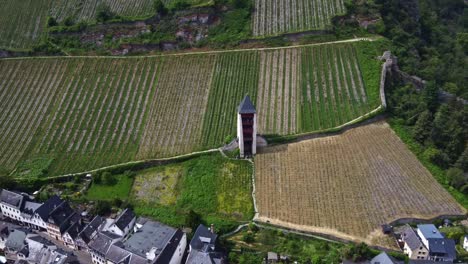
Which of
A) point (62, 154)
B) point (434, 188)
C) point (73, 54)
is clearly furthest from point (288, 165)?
point (73, 54)

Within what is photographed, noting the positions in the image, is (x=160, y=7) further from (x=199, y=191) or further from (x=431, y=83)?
(x=431, y=83)

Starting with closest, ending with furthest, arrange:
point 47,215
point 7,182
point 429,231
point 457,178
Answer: point 429,231 < point 47,215 < point 457,178 < point 7,182

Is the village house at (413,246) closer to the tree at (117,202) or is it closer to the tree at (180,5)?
the tree at (117,202)

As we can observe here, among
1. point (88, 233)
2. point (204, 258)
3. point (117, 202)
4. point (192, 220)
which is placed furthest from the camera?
point (117, 202)

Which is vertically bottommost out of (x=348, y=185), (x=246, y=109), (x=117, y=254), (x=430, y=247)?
(x=117, y=254)

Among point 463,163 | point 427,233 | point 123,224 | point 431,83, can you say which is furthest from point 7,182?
point 431,83
